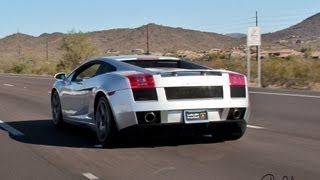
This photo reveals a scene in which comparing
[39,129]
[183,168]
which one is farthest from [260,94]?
[183,168]

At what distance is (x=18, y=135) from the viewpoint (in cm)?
1162

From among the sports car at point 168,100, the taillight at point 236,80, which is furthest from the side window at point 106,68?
the taillight at point 236,80

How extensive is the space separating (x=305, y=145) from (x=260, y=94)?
12601 mm

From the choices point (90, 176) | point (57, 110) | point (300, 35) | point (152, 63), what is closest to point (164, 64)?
point (152, 63)

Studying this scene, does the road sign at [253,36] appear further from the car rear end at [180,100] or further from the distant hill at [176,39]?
the distant hill at [176,39]

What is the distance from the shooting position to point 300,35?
123 meters

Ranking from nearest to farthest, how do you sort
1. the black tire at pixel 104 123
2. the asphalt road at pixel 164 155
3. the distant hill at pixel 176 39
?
the asphalt road at pixel 164 155 → the black tire at pixel 104 123 → the distant hill at pixel 176 39

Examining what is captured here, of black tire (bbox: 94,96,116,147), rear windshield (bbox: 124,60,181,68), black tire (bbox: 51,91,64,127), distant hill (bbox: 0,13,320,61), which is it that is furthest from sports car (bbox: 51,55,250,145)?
distant hill (bbox: 0,13,320,61)

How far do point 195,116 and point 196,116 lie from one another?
22 mm

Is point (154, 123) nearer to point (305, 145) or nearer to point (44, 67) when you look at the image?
point (305, 145)

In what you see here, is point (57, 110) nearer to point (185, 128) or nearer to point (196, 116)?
point (185, 128)

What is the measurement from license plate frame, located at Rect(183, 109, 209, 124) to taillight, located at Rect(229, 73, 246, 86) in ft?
2.26

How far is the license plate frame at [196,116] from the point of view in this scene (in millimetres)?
9023

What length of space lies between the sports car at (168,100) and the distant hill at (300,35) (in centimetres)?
9954
